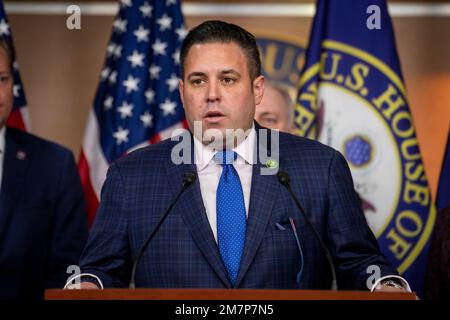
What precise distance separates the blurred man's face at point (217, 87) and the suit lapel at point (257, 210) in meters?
0.18

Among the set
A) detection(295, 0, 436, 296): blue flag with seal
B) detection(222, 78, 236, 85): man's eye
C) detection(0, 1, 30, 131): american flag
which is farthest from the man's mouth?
detection(0, 1, 30, 131): american flag

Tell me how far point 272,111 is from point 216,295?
2.35 meters

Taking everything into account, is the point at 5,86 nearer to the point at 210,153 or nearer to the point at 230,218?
the point at 210,153

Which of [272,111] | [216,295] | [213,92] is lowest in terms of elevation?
[216,295]

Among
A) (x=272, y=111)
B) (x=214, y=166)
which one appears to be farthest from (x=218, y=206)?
(x=272, y=111)

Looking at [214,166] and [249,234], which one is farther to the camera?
[214,166]

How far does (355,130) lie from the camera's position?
3.85 meters

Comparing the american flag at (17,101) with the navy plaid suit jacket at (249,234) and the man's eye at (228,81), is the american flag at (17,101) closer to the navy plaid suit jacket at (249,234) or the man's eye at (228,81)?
the navy plaid suit jacket at (249,234)

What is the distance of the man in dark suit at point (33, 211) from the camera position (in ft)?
10.5

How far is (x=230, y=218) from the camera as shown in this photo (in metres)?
2.21

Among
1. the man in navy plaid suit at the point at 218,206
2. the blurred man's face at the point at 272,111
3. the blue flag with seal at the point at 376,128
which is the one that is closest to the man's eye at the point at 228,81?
the man in navy plaid suit at the point at 218,206

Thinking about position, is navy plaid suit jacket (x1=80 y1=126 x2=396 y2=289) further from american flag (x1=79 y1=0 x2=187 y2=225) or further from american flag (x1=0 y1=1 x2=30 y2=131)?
american flag (x1=0 y1=1 x2=30 y2=131)

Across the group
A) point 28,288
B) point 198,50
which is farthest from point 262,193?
point 28,288

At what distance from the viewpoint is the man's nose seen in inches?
88.0
